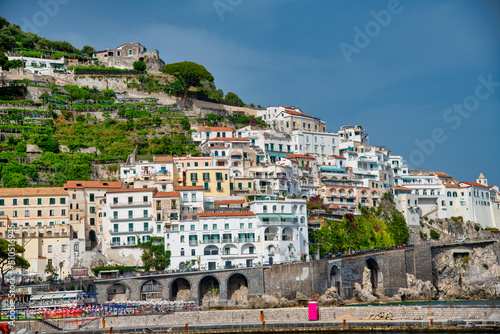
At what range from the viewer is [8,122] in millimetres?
82500

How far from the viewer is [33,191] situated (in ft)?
216

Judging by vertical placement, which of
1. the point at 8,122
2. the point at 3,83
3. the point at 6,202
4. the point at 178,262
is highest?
the point at 3,83

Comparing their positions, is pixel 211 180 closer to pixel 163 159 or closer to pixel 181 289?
pixel 163 159

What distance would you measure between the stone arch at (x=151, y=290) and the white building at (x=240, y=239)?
3.08 metres

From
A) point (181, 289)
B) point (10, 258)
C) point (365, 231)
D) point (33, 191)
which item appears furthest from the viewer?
point (365, 231)

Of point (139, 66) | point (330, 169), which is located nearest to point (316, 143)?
point (330, 169)

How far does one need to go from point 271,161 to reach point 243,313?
41.0 m

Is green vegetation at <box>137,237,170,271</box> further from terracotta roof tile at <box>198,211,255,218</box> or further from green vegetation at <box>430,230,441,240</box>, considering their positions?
green vegetation at <box>430,230,441,240</box>

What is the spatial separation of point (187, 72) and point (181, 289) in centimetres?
4418

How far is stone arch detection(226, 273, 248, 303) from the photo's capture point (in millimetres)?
61531

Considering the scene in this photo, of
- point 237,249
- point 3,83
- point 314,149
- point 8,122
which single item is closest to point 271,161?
point 314,149

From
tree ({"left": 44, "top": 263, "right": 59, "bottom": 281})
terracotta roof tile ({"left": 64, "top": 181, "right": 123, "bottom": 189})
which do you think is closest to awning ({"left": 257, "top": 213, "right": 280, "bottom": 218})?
terracotta roof tile ({"left": 64, "top": 181, "right": 123, "bottom": 189})

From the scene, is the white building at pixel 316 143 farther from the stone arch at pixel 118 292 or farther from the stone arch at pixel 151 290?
the stone arch at pixel 118 292

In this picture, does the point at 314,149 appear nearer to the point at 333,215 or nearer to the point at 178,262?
the point at 333,215
